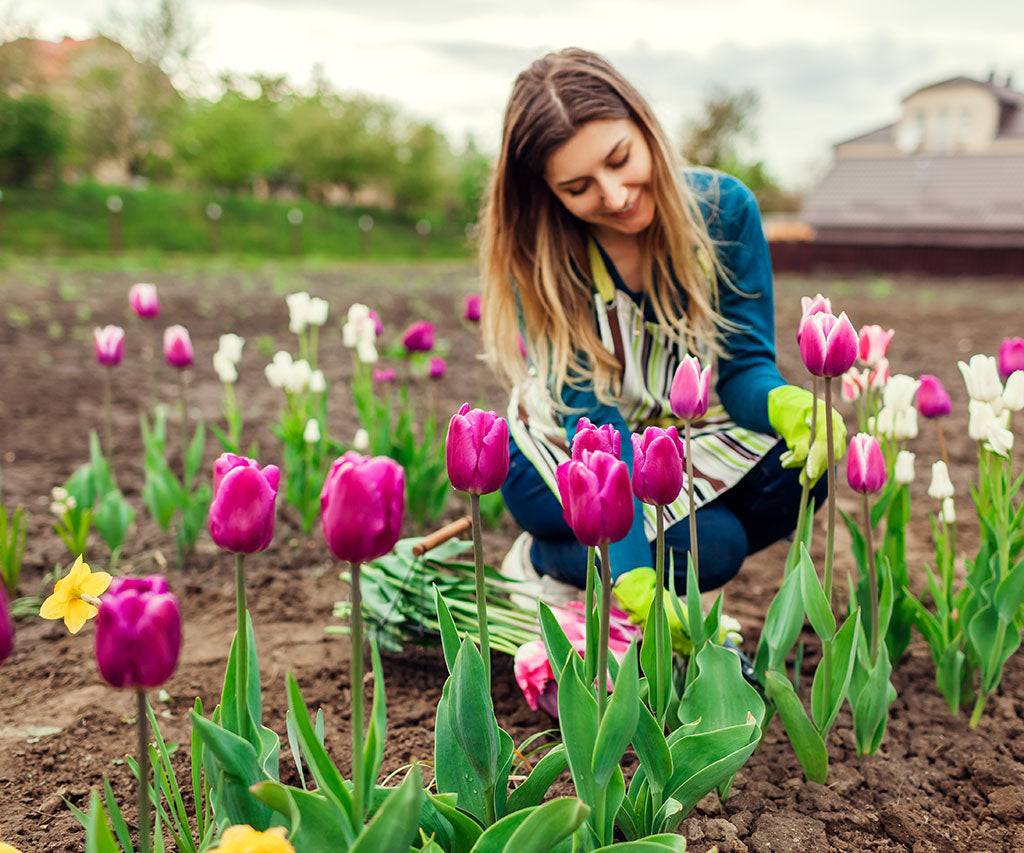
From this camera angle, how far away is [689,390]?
129 cm

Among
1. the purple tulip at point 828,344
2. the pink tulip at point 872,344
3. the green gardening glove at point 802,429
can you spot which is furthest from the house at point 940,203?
the purple tulip at point 828,344

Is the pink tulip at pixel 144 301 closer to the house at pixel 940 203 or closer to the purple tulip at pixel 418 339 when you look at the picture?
the purple tulip at pixel 418 339

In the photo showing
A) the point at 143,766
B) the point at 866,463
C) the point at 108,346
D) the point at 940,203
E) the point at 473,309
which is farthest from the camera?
the point at 940,203

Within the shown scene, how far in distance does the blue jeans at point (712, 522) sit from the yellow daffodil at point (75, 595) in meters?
1.10

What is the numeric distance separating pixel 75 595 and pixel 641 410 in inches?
55.3

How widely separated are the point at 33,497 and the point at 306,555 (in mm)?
1105

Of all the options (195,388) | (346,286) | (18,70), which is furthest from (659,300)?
(18,70)

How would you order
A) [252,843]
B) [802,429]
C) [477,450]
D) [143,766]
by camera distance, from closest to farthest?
[252,843], [143,766], [477,450], [802,429]

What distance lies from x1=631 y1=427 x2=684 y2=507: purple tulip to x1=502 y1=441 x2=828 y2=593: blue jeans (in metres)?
0.90

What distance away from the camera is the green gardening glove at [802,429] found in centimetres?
147

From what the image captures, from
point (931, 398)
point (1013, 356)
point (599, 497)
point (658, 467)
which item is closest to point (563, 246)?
point (931, 398)

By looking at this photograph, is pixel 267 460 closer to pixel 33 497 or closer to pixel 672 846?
pixel 33 497

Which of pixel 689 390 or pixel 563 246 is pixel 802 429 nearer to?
pixel 689 390

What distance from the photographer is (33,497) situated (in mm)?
3137
